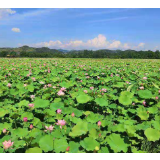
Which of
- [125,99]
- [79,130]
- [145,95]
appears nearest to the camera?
[79,130]

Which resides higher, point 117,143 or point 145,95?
point 145,95

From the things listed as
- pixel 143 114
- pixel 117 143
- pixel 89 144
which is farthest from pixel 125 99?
pixel 89 144

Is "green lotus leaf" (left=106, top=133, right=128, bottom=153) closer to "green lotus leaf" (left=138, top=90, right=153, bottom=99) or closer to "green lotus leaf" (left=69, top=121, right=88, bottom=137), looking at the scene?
"green lotus leaf" (left=69, top=121, right=88, bottom=137)

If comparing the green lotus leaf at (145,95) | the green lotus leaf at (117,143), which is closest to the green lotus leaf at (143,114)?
the green lotus leaf at (145,95)

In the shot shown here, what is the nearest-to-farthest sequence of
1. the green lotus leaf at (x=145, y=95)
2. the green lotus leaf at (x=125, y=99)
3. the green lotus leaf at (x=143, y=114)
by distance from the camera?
the green lotus leaf at (x=143, y=114), the green lotus leaf at (x=125, y=99), the green lotus leaf at (x=145, y=95)

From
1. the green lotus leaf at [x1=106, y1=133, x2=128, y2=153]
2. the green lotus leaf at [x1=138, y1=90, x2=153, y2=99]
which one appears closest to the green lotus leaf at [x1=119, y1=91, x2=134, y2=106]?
the green lotus leaf at [x1=138, y1=90, x2=153, y2=99]

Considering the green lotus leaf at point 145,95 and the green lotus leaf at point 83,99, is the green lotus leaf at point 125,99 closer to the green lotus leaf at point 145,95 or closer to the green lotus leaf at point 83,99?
the green lotus leaf at point 145,95

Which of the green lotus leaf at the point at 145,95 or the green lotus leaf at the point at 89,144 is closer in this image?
the green lotus leaf at the point at 89,144

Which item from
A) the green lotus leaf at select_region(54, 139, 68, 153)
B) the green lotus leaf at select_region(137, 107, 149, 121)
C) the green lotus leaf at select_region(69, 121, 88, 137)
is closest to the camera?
the green lotus leaf at select_region(54, 139, 68, 153)

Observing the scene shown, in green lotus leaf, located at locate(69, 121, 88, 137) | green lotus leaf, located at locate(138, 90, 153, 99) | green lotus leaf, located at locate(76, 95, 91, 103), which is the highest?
green lotus leaf, located at locate(138, 90, 153, 99)

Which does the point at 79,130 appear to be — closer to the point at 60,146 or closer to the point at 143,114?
the point at 60,146

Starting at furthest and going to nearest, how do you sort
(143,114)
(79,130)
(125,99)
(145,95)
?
(145,95)
(125,99)
(143,114)
(79,130)

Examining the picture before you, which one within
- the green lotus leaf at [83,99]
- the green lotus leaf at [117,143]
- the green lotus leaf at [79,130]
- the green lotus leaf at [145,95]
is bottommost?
the green lotus leaf at [117,143]

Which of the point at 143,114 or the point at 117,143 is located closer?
the point at 117,143
